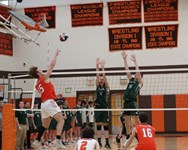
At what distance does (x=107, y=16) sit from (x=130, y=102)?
34.7 feet

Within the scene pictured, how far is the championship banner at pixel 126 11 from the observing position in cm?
2011

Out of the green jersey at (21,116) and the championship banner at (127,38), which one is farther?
the championship banner at (127,38)

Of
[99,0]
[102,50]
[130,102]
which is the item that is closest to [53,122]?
[130,102]

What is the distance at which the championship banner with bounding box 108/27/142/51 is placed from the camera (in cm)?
2022

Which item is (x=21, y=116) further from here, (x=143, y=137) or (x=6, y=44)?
(x=6, y=44)

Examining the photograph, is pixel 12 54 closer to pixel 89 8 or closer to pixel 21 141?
pixel 89 8

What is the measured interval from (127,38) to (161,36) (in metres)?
1.77

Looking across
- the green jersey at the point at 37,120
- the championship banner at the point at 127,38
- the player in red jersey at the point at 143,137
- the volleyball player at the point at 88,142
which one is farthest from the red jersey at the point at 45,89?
the championship banner at the point at 127,38

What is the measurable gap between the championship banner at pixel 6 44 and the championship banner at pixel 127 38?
5717mm

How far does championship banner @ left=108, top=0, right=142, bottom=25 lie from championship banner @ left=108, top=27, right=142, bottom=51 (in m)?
0.48

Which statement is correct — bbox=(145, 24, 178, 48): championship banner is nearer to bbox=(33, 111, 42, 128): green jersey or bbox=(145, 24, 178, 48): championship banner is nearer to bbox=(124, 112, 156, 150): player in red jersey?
bbox=(33, 111, 42, 128): green jersey

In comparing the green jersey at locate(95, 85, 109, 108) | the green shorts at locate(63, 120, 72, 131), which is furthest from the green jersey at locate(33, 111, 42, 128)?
the green jersey at locate(95, 85, 109, 108)

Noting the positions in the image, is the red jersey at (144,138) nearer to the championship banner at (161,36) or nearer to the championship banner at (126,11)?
the championship banner at (161,36)

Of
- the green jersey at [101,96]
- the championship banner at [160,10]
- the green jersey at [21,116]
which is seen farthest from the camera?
the championship banner at [160,10]
